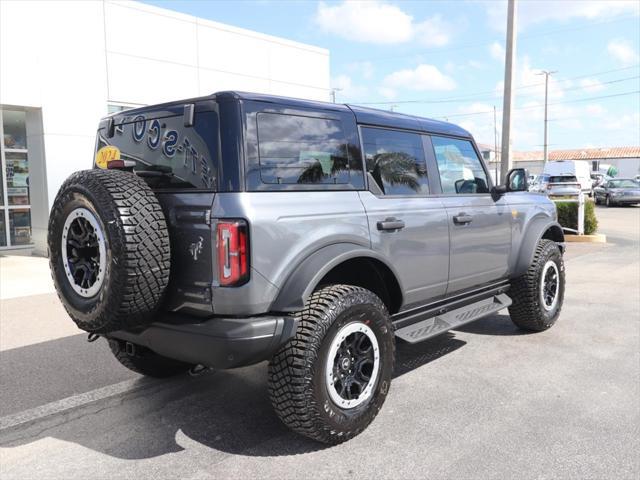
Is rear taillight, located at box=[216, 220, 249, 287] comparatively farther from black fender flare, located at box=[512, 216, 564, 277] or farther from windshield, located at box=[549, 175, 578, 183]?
windshield, located at box=[549, 175, 578, 183]

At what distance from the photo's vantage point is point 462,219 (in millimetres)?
4488

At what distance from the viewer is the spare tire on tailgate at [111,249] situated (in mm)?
2879

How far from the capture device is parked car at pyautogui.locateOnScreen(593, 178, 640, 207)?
2562 centimetres

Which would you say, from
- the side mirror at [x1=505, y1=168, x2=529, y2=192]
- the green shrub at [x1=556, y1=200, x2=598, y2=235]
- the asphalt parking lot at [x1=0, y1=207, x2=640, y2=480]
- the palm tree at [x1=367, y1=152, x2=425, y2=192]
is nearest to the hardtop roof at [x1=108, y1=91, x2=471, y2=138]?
the palm tree at [x1=367, y1=152, x2=425, y2=192]

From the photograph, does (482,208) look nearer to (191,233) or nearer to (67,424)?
(191,233)

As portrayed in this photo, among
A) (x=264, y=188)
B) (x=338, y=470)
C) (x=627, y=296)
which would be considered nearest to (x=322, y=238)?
(x=264, y=188)

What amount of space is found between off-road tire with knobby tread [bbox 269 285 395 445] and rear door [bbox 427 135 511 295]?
1.42 meters

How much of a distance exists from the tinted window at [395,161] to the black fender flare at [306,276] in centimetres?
75

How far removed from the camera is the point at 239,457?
319 cm

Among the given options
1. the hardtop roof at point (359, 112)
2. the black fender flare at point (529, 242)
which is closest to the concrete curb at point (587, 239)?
the black fender flare at point (529, 242)

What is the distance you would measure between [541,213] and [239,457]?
3958mm

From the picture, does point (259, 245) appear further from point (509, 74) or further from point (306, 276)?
point (509, 74)

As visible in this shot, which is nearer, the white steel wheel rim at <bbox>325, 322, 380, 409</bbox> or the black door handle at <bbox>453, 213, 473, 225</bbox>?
the white steel wheel rim at <bbox>325, 322, 380, 409</bbox>

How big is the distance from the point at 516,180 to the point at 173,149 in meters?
3.19
